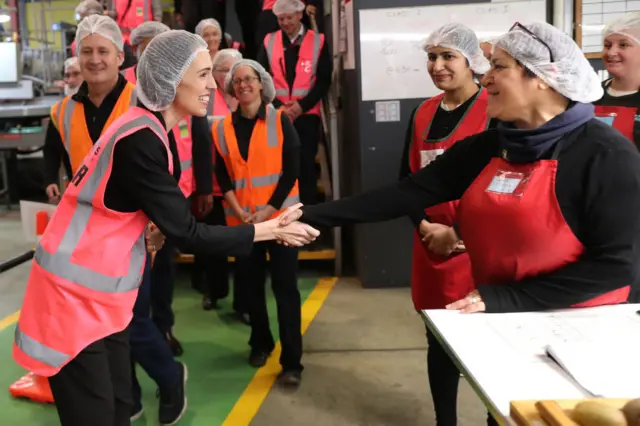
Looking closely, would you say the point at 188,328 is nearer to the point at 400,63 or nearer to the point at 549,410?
the point at 400,63

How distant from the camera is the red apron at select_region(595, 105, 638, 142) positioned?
249 centimetres

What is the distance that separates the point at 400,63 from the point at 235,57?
118 cm

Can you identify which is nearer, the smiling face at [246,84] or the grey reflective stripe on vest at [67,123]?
the grey reflective stripe on vest at [67,123]

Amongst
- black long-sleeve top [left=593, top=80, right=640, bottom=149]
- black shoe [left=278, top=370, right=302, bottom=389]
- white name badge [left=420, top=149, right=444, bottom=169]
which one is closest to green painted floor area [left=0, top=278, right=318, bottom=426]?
black shoe [left=278, top=370, right=302, bottom=389]

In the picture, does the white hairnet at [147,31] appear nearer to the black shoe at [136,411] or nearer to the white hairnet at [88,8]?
the white hairnet at [88,8]

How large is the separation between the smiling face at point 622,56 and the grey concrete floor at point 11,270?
13.1ft

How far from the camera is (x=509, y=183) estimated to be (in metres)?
1.61

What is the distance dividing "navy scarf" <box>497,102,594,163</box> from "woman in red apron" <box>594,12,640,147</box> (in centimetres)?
103

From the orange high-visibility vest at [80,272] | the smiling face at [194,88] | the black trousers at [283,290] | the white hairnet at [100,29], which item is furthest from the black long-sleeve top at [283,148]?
the orange high-visibility vest at [80,272]

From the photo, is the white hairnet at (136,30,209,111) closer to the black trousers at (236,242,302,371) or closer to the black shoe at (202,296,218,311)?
the black trousers at (236,242,302,371)

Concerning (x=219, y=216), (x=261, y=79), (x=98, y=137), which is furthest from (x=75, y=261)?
(x=219, y=216)

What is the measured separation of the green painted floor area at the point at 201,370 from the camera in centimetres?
286

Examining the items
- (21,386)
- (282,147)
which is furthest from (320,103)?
(21,386)

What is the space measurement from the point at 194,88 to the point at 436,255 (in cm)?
107
